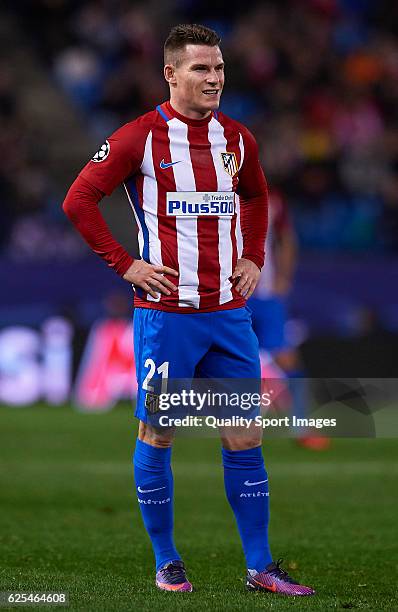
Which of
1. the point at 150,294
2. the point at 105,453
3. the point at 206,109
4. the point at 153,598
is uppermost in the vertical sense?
the point at 206,109

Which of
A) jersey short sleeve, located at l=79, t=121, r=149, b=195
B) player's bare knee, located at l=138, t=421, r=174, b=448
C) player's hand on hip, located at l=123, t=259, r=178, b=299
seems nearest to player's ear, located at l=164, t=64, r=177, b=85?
jersey short sleeve, located at l=79, t=121, r=149, b=195

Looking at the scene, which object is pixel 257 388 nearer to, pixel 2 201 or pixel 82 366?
pixel 82 366

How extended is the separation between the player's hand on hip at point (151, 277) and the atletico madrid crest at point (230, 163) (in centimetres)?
43

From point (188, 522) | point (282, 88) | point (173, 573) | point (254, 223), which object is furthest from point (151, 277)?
point (282, 88)

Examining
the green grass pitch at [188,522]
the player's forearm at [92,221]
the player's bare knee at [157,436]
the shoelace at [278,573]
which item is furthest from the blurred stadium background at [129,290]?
the player's forearm at [92,221]

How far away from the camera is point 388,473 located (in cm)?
813

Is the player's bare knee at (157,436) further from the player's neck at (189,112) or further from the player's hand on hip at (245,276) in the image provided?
the player's neck at (189,112)

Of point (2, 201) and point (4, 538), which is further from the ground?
point (2, 201)

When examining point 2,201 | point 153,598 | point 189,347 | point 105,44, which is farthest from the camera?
point 105,44

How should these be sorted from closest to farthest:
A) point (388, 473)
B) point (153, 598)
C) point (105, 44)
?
point (153, 598) → point (388, 473) → point (105, 44)

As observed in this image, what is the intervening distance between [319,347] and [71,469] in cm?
410

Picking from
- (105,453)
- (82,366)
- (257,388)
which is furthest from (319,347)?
(257,388)

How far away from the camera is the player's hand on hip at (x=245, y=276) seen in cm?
473

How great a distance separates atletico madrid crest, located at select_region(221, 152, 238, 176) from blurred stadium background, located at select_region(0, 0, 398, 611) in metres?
1.55
